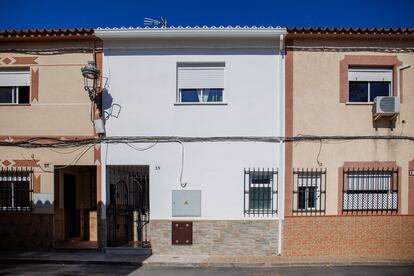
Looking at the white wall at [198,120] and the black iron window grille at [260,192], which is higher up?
the white wall at [198,120]

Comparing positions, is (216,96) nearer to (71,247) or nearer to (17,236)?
(71,247)

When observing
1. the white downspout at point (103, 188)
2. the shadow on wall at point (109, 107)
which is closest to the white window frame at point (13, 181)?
the white downspout at point (103, 188)

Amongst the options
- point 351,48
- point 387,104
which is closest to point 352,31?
point 351,48

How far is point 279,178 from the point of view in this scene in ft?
30.5

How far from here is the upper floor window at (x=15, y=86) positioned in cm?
972

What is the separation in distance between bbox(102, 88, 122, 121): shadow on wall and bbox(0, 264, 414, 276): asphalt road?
153 inches

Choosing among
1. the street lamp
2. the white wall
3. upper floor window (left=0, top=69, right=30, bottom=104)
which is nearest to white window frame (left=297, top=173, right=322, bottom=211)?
the white wall

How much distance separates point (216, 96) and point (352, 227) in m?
5.06

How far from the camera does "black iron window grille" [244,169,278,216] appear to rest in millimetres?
9297

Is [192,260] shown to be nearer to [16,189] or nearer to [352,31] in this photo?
[16,189]

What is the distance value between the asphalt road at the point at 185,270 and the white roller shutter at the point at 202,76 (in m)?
4.77

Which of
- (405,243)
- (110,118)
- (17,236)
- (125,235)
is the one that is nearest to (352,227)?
(405,243)

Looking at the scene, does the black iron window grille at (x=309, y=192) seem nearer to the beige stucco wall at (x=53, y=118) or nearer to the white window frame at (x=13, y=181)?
the beige stucco wall at (x=53, y=118)

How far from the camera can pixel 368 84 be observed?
964 cm
